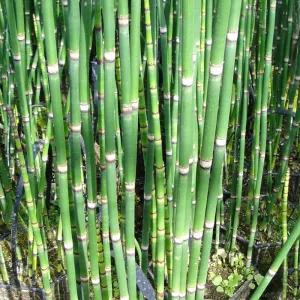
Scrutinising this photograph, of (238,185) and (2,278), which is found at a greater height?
(238,185)

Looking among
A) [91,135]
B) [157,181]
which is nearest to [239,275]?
[157,181]

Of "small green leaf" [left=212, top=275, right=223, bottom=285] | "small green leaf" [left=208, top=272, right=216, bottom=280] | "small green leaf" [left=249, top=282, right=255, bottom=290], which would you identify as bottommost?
"small green leaf" [left=249, top=282, right=255, bottom=290]

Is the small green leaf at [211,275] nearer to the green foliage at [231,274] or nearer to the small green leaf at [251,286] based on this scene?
the green foliage at [231,274]

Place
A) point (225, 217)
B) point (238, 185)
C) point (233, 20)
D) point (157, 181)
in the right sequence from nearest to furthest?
point (233, 20) < point (157, 181) < point (238, 185) < point (225, 217)

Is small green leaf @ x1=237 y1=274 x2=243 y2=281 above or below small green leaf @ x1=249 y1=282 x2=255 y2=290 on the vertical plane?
above

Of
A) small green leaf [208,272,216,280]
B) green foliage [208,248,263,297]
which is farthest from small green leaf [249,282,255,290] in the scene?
small green leaf [208,272,216,280]

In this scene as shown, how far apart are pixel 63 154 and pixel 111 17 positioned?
0.84 ft

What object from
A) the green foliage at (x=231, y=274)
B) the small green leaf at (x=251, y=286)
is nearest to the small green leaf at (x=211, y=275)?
the green foliage at (x=231, y=274)

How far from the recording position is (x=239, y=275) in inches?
60.2

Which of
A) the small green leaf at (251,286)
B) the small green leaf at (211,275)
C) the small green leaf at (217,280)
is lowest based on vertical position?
the small green leaf at (251,286)

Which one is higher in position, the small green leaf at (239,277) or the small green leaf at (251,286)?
the small green leaf at (239,277)

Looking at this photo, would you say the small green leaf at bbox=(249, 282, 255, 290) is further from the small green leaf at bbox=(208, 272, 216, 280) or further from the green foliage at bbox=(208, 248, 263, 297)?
the small green leaf at bbox=(208, 272, 216, 280)

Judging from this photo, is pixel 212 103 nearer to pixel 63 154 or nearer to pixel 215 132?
pixel 215 132

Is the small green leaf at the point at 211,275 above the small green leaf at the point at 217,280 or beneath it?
beneath
